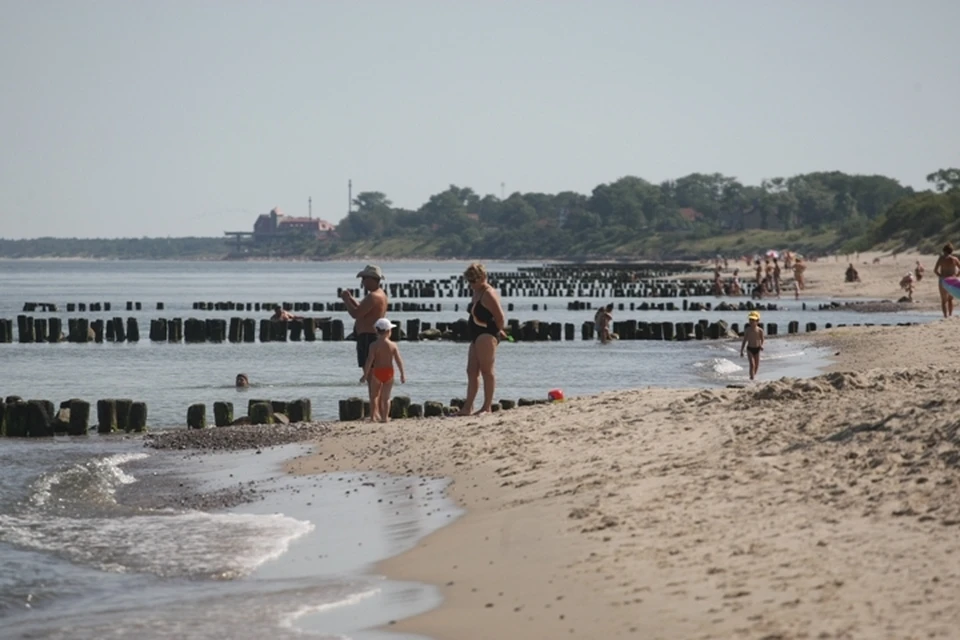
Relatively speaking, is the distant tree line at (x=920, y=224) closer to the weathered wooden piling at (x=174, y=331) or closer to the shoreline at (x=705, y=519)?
the weathered wooden piling at (x=174, y=331)

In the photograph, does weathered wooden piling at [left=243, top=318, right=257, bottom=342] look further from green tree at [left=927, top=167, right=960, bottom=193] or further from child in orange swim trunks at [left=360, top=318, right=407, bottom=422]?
green tree at [left=927, top=167, right=960, bottom=193]

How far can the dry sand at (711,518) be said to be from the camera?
270 inches

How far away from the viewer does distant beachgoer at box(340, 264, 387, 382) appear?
49.5 feet

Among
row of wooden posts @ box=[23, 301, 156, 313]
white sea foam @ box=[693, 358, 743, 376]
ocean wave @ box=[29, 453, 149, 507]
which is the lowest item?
white sea foam @ box=[693, 358, 743, 376]

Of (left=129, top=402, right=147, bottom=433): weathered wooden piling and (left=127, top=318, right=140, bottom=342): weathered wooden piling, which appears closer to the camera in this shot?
(left=129, top=402, right=147, bottom=433): weathered wooden piling

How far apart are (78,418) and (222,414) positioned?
182cm

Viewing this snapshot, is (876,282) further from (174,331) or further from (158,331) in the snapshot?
(158,331)

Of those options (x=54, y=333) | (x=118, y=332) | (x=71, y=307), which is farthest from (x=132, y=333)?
(x=71, y=307)

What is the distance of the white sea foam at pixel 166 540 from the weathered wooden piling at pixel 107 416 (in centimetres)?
602

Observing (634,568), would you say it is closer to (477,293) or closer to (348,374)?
(477,293)

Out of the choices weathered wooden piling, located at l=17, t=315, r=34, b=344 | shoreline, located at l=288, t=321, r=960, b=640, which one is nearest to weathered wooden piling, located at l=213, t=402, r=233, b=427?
shoreline, located at l=288, t=321, r=960, b=640

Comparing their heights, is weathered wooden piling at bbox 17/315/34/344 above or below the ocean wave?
above

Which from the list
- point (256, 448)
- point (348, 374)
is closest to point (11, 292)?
point (348, 374)

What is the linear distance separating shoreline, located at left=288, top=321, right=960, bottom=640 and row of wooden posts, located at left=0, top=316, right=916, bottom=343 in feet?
88.3
